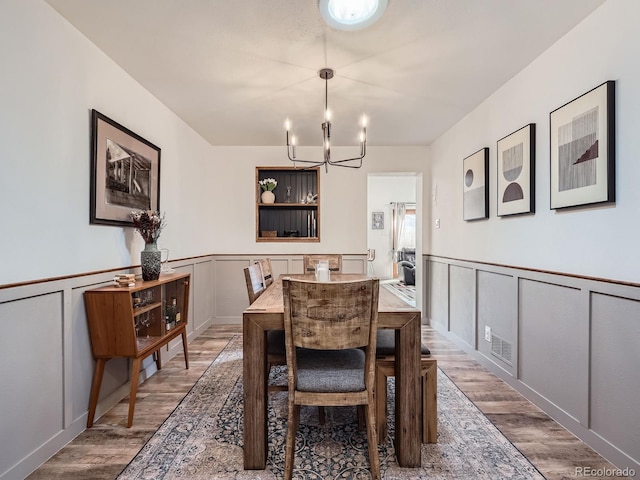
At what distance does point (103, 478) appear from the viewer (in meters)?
1.58

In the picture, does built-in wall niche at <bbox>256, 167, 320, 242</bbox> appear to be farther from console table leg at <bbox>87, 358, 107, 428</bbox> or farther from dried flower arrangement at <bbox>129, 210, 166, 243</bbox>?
console table leg at <bbox>87, 358, 107, 428</bbox>

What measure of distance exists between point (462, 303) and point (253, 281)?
224 centimetres

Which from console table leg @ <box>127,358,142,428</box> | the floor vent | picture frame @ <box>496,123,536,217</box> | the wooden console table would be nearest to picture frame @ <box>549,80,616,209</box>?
picture frame @ <box>496,123,536,217</box>

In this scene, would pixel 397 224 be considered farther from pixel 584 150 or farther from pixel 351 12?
pixel 351 12

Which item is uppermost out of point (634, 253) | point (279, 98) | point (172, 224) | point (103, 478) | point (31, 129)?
point (279, 98)

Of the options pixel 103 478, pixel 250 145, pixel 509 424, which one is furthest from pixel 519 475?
pixel 250 145

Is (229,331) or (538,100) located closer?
(538,100)

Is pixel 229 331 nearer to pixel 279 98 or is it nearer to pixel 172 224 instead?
pixel 172 224

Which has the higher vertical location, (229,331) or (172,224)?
(172,224)

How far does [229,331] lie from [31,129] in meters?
2.96

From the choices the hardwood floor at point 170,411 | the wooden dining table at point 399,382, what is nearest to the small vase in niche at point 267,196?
the hardwood floor at point 170,411

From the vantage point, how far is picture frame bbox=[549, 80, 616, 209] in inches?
67.3

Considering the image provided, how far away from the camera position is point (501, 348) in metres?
2.73

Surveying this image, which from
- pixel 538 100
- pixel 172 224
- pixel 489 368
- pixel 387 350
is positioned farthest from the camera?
pixel 172 224
